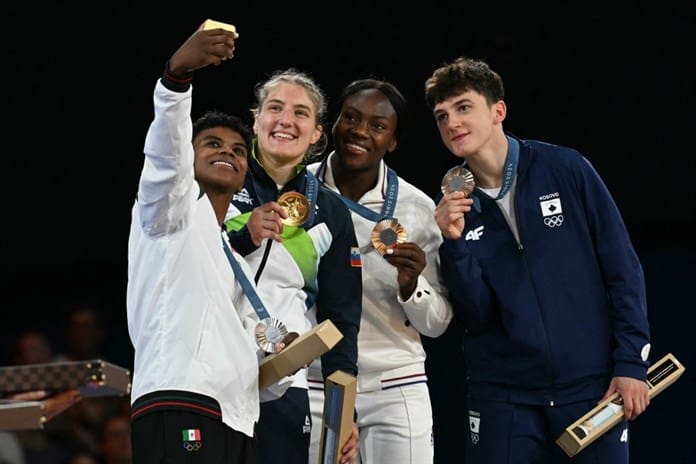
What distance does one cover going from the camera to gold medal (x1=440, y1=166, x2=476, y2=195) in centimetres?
352

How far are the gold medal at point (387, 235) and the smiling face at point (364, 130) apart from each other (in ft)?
1.08

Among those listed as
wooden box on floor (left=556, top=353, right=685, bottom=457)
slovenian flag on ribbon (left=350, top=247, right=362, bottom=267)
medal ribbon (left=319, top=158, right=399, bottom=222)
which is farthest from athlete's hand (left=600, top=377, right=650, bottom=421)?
medal ribbon (left=319, top=158, right=399, bottom=222)

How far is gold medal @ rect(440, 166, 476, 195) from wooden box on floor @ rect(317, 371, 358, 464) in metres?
0.80

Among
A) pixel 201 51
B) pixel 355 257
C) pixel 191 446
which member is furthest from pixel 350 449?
pixel 201 51

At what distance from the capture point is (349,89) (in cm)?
402

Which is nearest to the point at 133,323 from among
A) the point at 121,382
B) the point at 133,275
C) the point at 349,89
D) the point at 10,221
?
the point at 133,275

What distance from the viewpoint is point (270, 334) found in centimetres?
290

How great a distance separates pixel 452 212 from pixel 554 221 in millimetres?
313

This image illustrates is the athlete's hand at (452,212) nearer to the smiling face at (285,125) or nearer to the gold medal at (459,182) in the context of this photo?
the gold medal at (459,182)

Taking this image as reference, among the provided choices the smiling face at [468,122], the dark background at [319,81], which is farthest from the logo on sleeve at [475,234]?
the dark background at [319,81]

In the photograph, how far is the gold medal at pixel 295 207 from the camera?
11.0ft

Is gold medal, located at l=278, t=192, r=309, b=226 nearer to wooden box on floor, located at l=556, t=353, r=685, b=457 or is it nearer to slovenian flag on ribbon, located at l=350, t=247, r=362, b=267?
slovenian flag on ribbon, located at l=350, t=247, r=362, b=267

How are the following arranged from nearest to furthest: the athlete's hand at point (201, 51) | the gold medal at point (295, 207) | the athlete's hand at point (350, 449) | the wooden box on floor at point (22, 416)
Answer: the athlete's hand at point (201, 51) < the wooden box on floor at point (22, 416) < the athlete's hand at point (350, 449) < the gold medal at point (295, 207)

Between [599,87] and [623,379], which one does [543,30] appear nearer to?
[599,87]
